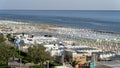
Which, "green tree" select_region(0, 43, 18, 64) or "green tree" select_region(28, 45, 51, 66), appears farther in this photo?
"green tree" select_region(0, 43, 18, 64)

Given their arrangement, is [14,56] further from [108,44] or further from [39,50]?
[108,44]

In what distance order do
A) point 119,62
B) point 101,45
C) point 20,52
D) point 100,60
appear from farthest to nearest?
point 101,45 → point 20,52 → point 100,60 → point 119,62

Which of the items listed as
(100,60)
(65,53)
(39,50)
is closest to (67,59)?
(65,53)

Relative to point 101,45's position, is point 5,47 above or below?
above

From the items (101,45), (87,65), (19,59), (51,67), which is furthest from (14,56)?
(101,45)

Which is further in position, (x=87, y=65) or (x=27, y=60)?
(x=27, y=60)

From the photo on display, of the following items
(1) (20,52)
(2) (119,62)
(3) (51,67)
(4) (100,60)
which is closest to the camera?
(3) (51,67)

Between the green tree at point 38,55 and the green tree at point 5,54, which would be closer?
the green tree at point 38,55

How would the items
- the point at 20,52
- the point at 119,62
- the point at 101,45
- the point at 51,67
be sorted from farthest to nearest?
1. the point at 101,45
2. the point at 20,52
3. the point at 119,62
4. the point at 51,67

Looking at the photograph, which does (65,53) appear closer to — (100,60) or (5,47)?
(100,60)
